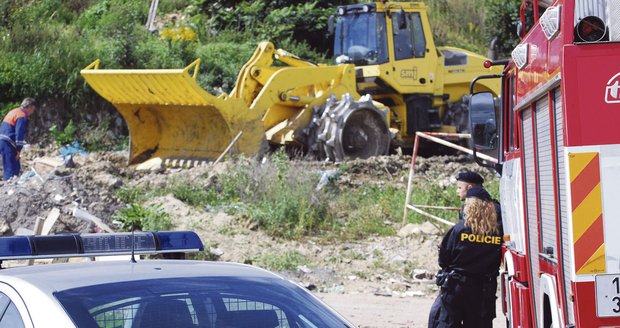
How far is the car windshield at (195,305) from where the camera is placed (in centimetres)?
411

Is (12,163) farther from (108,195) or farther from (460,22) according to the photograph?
(460,22)

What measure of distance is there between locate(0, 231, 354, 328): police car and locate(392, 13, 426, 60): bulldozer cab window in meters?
15.1

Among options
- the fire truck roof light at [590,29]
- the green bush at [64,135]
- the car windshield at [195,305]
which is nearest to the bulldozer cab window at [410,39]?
the green bush at [64,135]

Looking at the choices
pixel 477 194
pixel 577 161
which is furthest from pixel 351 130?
pixel 577 161

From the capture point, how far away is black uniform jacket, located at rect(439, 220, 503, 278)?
7438 millimetres

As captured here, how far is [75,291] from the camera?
415 centimetres

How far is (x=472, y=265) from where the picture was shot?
7449 millimetres

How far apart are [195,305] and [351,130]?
48.5ft

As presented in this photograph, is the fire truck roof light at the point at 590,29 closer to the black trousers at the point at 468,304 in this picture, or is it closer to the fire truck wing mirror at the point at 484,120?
the black trousers at the point at 468,304

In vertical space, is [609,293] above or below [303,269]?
above

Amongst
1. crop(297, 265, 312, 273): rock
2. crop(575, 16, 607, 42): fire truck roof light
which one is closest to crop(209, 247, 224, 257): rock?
crop(297, 265, 312, 273): rock

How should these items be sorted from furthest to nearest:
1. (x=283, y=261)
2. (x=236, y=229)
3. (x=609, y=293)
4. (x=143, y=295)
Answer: (x=236, y=229), (x=283, y=261), (x=609, y=293), (x=143, y=295)

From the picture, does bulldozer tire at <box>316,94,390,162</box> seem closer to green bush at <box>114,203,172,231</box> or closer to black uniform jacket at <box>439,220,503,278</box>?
green bush at <box>114,203,172,231</box>

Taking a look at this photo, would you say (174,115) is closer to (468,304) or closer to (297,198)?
(297,198)
